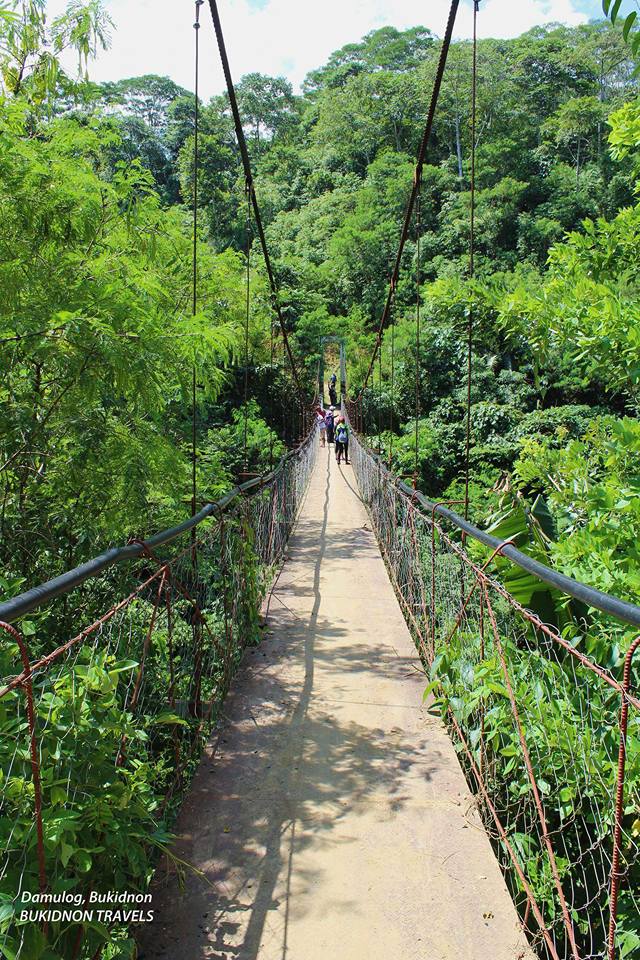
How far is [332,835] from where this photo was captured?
1825 mm

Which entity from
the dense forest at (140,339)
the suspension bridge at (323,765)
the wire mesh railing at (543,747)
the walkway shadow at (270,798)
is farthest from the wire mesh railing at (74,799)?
the wire mesh railing at (543,747)

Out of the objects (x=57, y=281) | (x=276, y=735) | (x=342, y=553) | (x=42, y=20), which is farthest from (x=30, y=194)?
(x=342, y=553)

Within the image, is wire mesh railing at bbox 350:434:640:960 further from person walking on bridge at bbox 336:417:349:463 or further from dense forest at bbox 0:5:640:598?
person walking on bridge at bbox 336:417:349:463

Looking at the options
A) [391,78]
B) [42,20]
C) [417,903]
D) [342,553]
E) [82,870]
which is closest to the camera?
[82,870]

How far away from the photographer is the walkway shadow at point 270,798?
4.86 feet

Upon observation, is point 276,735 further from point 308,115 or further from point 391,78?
point 308,115

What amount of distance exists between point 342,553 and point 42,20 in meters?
4.24

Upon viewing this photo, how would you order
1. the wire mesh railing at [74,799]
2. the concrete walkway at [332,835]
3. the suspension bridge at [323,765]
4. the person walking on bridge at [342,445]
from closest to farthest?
the wire mesh railing at [74,799], the suspension bridge at [323,765], the concrete walkway at [332,835], the person walking on bridge at [342,445]

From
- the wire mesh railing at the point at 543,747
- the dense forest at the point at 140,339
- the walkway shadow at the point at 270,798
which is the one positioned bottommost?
the walkway shadow at the point at 270,798

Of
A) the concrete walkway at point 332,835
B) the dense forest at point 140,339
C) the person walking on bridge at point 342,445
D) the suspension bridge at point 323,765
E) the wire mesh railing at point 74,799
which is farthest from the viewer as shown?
the person walking on bridge at point 342,445

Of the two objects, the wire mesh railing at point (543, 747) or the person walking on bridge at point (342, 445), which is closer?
the wire mesh railing at point (543, 747)

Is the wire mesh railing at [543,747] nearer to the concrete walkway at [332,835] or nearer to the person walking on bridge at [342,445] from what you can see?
the concrete walkway at [332,835]

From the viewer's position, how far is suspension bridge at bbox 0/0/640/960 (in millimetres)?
1112

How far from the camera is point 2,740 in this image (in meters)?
1.06
